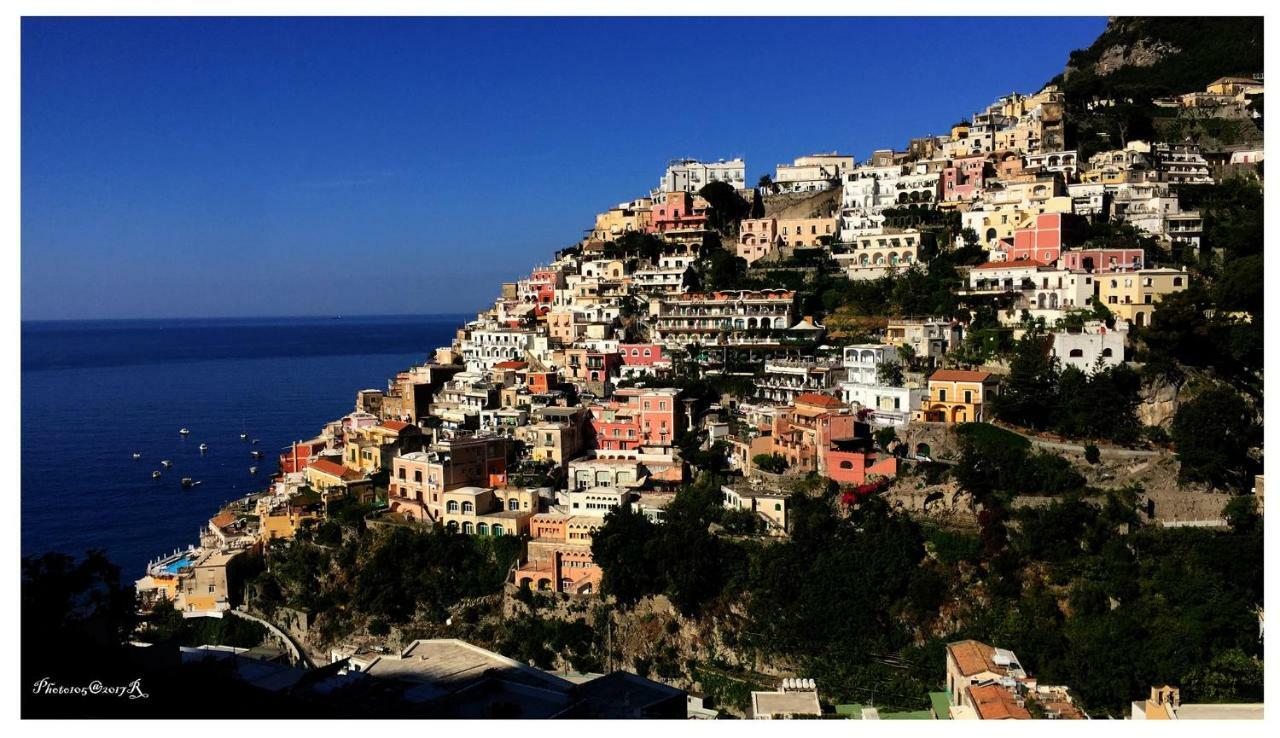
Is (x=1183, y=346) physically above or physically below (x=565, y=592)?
above

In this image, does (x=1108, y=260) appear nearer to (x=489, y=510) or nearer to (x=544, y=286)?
(x=489, y=510)

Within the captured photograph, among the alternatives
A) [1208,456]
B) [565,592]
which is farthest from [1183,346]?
[565,592]

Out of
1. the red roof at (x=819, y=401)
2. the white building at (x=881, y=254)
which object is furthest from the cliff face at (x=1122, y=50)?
the red roof at (x=819, y=401)

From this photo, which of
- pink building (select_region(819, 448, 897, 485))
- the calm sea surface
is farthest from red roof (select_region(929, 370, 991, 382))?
the calm sea surface

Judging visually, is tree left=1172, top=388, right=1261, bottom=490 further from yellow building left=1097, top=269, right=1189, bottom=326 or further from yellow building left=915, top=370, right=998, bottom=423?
yellow building left=1097, top=269, right=1189, bottom=326

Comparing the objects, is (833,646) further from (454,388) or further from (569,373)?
(454,388)
